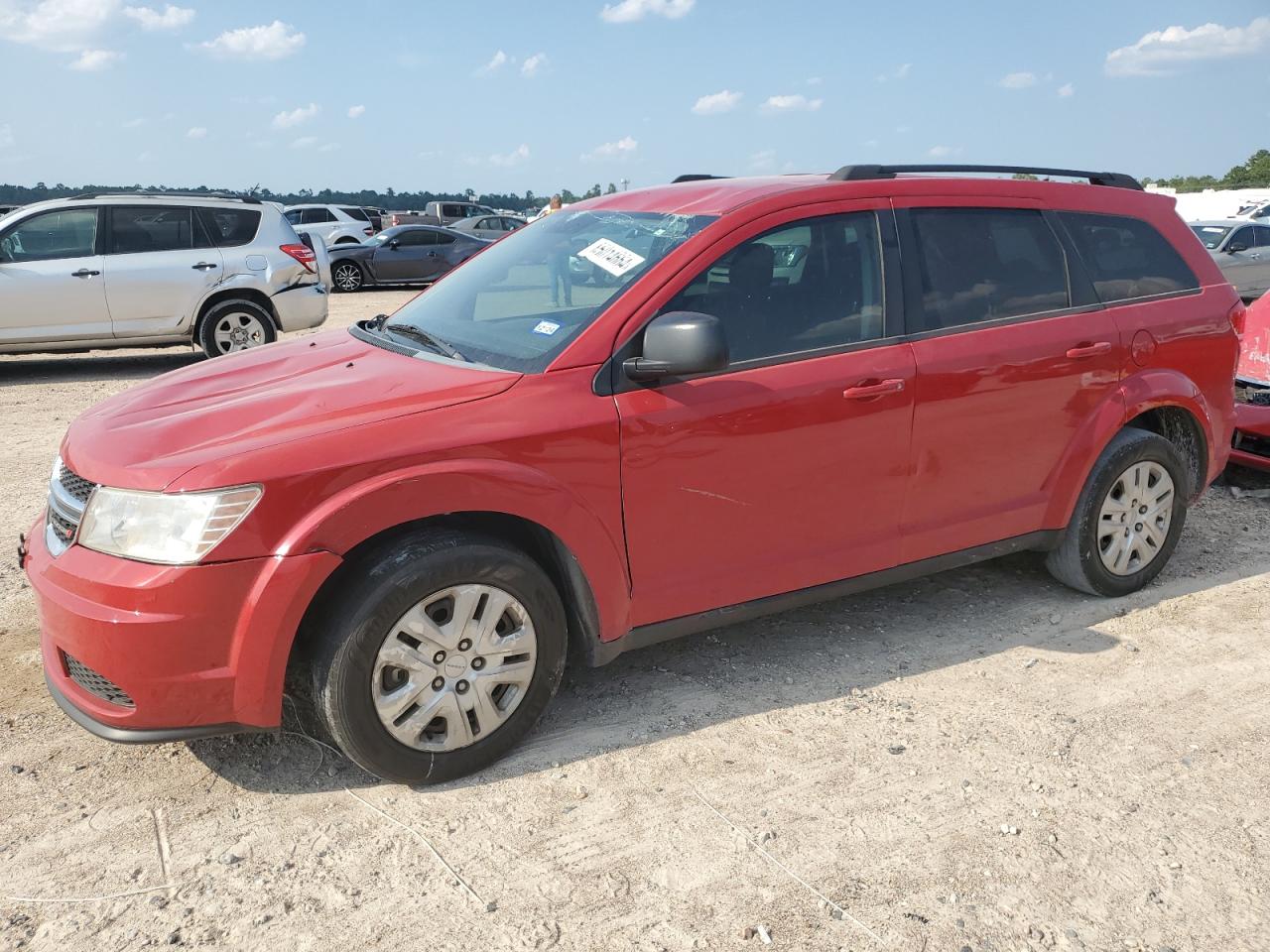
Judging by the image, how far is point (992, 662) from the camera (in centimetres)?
400

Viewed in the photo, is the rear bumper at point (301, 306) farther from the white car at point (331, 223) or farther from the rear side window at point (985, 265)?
the white car at point (331, 223)

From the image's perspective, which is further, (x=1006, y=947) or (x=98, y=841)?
(x=98, y=841)

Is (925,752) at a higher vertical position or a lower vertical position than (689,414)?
lower

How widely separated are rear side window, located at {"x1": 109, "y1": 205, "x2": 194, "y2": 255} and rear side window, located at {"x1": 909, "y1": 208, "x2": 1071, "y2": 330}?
893 cm

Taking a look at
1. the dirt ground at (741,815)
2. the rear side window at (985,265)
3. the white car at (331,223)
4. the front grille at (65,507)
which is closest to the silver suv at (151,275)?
the dirt ground at (741,815)

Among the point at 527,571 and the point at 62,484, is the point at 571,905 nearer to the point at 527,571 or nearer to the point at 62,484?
the point at 527,571

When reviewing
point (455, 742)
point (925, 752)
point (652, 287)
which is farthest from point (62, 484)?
point (925, 752)

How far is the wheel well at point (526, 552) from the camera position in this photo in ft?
9.82

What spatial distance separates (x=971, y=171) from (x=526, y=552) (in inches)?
95.8

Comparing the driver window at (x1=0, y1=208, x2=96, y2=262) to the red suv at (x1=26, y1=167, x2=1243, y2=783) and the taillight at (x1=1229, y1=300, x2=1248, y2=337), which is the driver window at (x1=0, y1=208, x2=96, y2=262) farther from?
the taillight at (x1=1229, y1=300, x2=1248, y2=337)

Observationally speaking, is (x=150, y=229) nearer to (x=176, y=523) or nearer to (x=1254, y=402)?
(x=176, y=523)

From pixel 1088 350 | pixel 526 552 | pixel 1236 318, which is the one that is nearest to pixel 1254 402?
pixel 1236 318

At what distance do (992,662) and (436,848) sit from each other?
7.35 ft

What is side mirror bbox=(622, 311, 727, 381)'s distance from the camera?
3.12 meters
